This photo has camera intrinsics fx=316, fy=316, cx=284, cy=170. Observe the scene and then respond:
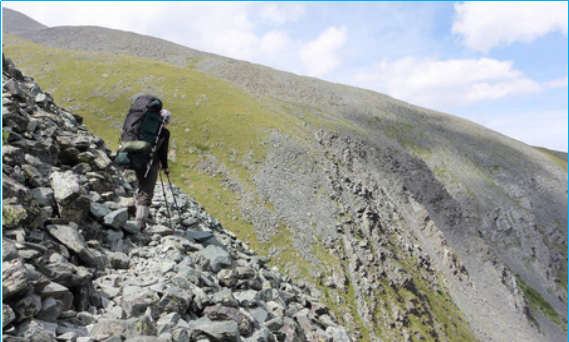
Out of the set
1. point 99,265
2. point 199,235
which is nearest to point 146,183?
point 199,235

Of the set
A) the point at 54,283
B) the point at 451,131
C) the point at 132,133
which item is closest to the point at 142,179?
the point at 132,133

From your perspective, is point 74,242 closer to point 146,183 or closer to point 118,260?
point 118,260

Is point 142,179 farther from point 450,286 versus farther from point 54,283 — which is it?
point 450,286

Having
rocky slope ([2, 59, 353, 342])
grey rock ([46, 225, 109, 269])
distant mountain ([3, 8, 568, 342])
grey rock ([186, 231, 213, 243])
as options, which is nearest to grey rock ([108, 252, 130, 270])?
rocky slope ([2, 59, 353, 342])

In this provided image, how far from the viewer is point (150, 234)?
12.9 meters

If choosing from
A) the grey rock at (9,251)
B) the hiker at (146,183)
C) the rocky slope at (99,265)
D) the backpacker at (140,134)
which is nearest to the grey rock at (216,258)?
the rocky slope at (99,265)

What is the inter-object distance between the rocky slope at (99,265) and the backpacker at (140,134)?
179cm

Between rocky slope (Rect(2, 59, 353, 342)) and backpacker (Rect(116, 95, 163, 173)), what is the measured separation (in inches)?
70.4

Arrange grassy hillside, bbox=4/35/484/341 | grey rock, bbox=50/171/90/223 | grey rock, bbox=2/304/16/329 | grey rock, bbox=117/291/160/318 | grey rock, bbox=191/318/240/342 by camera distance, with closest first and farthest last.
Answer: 1. grey rock, bbox=2/304/16/329
2. grey rock, bbox=117/291/160/318
3. grey rock, bbox=191/318/240/342
4. grey rock, bbox=50/171/90/223
5. grassy hillside, bbox=4/35/484/341

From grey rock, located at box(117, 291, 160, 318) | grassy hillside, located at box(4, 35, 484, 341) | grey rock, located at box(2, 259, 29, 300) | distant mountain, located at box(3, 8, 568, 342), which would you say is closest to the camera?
grey rock, located at box(2, 259, 29, 300)

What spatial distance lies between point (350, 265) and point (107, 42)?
174 metres

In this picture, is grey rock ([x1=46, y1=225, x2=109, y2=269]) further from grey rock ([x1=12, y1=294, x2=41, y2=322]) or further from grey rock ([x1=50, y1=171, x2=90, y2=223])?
grey rock ([x1=12, y1=294, x2=41, y2=322])

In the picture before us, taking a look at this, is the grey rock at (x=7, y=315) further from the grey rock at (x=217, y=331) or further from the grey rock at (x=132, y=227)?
the grey rock at (x=132, y=227)

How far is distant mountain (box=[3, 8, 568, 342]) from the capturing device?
4594 cm
